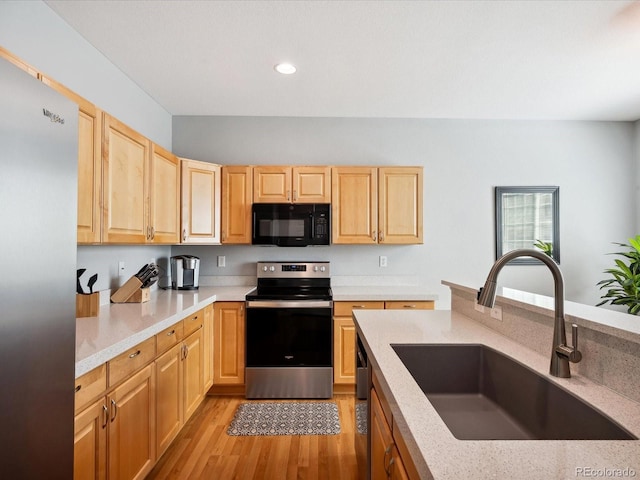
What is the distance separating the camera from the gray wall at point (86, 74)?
1.72 metres

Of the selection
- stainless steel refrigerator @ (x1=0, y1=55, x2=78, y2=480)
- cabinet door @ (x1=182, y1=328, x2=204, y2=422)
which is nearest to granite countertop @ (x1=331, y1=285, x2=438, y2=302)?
cabinet door @ (x1=182, y1=328, x2=204, y2=422)

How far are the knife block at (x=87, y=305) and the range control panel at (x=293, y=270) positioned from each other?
1.61m

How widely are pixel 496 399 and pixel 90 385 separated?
1.49 m

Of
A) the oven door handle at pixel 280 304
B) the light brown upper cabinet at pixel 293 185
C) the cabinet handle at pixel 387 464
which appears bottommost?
the cabinet handle at pixel 387 464

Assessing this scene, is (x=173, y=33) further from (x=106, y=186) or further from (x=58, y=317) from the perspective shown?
(x=58, y=317)

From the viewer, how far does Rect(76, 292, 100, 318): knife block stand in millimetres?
1944

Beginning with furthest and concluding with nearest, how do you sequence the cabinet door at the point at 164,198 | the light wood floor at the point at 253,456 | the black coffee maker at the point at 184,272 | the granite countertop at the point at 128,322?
the black coffee maker at the point at 184,272 → the cabinet door at the point at 164,198 → the light wood floor at the point at 253,456 → the granite countertop at the point at 128,322

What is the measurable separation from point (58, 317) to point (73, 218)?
28cm

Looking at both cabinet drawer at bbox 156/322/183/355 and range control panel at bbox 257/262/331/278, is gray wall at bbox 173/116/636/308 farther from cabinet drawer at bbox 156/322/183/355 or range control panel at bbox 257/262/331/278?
cabinet drawer at bbox 156/322/183/355

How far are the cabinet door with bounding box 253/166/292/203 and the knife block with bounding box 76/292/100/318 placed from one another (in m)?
1.57

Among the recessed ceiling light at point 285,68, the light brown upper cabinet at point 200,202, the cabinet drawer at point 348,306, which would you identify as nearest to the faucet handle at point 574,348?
the cabinet drawer at point 348,306

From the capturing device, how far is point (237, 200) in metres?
3.24

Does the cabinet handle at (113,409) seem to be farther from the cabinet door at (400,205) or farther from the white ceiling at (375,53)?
the cabinet door at (400,205)

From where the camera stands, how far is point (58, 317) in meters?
0.98
